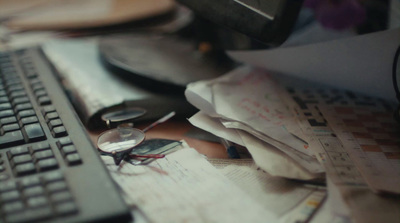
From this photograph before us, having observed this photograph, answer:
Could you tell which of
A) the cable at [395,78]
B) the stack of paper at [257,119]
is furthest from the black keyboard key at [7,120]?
the cable at [395,78]

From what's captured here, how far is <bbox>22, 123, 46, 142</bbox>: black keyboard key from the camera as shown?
19.7 inches

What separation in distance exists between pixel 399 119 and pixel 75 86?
1.66ft

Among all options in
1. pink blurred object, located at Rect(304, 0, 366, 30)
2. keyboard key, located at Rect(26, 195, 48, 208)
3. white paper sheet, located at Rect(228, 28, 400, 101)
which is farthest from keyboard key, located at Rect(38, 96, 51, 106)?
pink blurred object, located at Rect(304, 0, 366, 30)

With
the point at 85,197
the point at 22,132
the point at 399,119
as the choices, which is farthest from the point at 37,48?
the point at 399,119

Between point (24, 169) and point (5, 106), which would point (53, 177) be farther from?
point (5, 106)

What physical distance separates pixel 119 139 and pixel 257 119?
0.19 metres

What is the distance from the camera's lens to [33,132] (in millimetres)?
509

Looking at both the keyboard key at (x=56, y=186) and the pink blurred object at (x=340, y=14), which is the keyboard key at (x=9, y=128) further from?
the pink blurred object at (x=340, y=14)

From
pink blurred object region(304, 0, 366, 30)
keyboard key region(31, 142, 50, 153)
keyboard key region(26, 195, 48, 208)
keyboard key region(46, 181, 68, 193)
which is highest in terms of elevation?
pink blurred object region(304, 0, 366, 30)

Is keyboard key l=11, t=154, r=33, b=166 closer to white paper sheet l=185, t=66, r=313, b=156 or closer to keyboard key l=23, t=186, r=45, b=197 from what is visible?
keyboard key l=23, t=186, r=45, b=197

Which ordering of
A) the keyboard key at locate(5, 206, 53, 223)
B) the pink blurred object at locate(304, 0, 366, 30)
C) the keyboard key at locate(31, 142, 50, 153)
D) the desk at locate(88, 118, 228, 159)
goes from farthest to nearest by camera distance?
the pink blurred object at locate(304, 0, 366, 30)
the desk at locate(88, 118, 228, 159)
the keyboard key at locate(31, 142, 50, 153)
the keyboard key at locate(5, 206, 53, 223)

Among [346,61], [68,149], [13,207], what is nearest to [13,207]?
[13,207]

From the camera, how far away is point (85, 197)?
0.40 metres

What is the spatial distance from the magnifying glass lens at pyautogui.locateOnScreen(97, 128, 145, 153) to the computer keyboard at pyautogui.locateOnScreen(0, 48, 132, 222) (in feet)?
0.14
